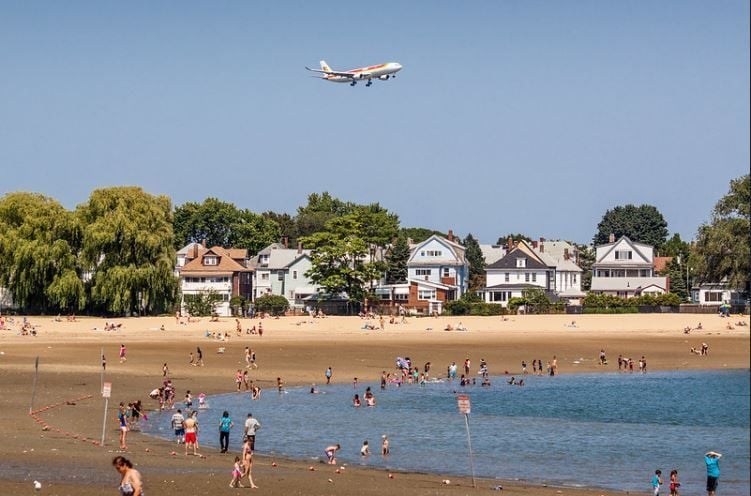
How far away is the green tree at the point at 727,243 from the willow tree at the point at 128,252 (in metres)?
46.5

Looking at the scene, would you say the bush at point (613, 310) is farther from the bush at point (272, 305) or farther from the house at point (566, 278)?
the bush at point (272, 305)

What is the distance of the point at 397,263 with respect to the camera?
148 m

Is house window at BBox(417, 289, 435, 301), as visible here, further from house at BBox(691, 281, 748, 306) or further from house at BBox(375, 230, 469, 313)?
house at BBox(691, 281, 748, 306)

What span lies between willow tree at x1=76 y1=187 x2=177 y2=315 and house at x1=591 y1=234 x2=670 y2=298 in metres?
56.5

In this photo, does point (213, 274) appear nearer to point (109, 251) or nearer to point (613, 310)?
point (109, 251)

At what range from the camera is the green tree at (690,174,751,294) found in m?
106

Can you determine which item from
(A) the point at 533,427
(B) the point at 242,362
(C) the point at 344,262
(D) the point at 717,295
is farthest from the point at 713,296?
(A) the point at 533,427

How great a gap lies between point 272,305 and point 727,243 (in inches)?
1706

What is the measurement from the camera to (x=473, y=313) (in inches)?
4564

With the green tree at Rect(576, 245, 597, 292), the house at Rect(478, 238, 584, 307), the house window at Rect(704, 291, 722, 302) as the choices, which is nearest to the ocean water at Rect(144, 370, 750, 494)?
the house window at Rect(704, 291, 722, 302)

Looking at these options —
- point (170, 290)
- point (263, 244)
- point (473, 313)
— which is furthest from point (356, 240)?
point (263, 244)

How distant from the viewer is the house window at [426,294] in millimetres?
134375

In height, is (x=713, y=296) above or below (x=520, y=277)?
below

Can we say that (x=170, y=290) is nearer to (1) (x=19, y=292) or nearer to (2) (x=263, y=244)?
(1) (x=19, y=292)
